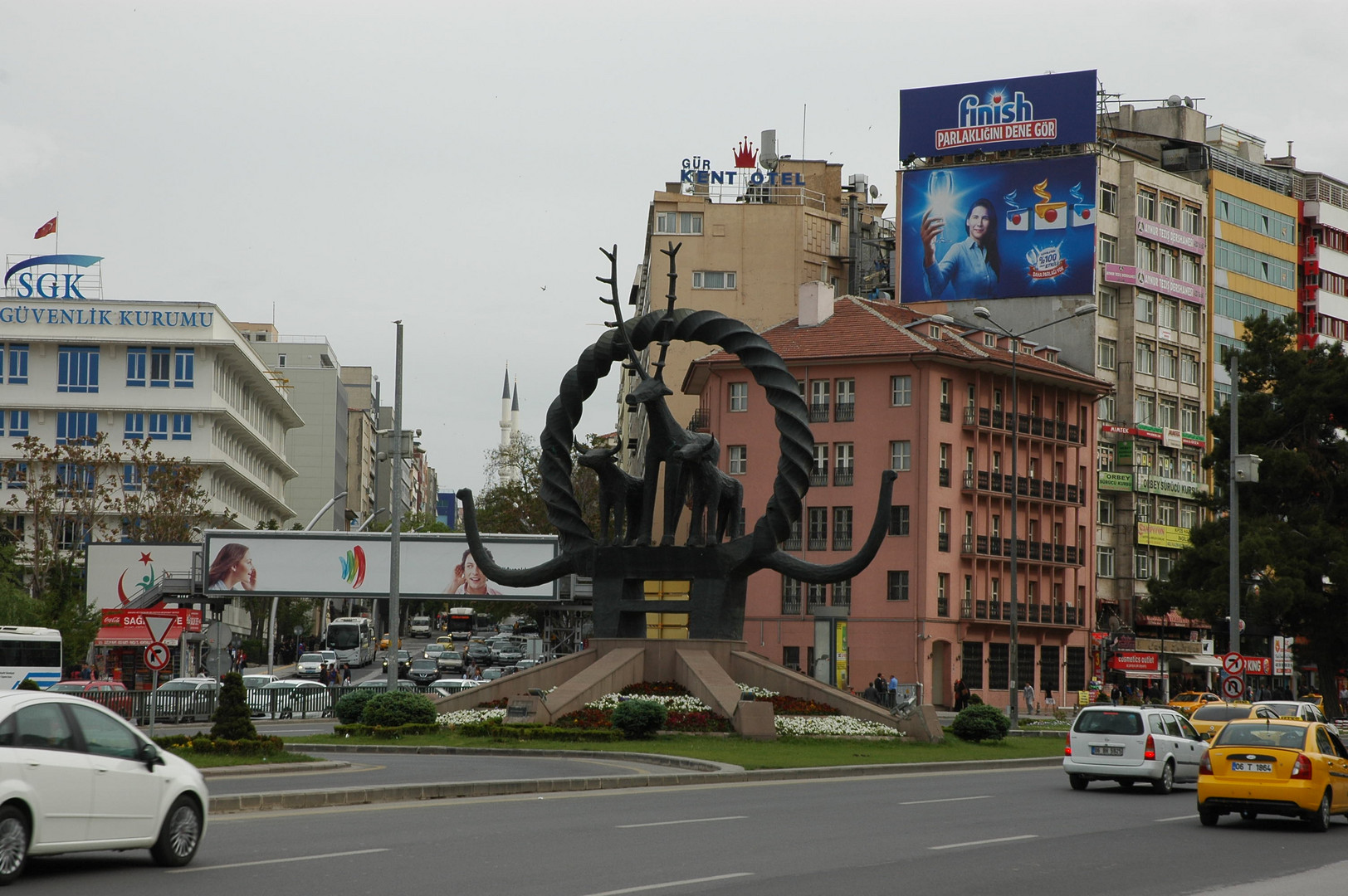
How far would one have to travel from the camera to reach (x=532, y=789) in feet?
76.4

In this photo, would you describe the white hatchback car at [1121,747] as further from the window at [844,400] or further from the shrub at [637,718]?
the window at [844,400]

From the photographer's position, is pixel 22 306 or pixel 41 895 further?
pixel 22 306

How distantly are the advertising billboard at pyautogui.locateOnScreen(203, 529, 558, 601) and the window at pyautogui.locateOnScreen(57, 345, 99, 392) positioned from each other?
119ft

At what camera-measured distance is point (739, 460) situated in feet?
253

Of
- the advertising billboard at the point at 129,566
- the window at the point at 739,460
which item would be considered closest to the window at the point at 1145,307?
the window at the point at 739,460

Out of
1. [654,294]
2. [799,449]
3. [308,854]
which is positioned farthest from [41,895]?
[654,294]

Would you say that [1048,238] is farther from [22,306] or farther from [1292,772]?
[1292,772]

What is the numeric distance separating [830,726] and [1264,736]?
15234mm

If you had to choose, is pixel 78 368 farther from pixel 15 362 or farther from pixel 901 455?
pixel 901 455

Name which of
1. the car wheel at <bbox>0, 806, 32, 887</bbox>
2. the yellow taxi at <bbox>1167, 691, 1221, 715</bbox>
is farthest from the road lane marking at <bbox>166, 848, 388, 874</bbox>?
the yellow taxi at <bbox>1167, 691, 1221, 715</bbox>

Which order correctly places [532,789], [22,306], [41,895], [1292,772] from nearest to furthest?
[41,895] < [1292,772] < [532,789] < [22,306]

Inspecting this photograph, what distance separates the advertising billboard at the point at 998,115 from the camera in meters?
81.1

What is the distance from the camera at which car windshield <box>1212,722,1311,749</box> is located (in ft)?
66.6

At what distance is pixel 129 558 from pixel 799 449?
38.9m
